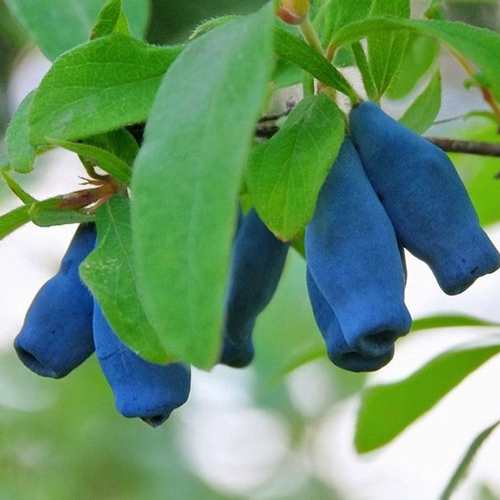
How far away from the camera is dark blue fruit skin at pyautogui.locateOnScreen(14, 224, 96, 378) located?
0.74m

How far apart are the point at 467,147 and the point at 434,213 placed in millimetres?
258

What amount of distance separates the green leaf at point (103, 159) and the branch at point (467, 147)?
0.27m

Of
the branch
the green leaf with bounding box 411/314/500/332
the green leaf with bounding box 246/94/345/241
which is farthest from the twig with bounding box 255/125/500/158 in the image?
the green leaf with bounding box 411/314/500/332

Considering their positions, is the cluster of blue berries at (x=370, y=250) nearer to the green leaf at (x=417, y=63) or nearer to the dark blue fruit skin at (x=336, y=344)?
the dark blue fruit skin at (x=336, y=344)

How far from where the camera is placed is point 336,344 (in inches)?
25.8

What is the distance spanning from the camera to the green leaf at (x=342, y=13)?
2.51 feet

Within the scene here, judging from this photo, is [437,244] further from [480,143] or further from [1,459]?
[1,459]

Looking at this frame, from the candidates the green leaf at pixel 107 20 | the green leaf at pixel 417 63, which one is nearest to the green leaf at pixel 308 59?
the green leaf at pixel 107 20

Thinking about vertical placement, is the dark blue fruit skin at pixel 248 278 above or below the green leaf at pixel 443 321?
above

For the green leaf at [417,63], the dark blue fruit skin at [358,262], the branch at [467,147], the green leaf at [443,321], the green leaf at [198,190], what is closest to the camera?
the green leaf at [198,190]

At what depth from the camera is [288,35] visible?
66 centimetres

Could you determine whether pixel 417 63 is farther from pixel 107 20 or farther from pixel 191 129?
pixel 191 129

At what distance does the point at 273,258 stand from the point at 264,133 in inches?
3.8

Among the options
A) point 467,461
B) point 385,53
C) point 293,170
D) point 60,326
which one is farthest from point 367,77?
point 467,461
